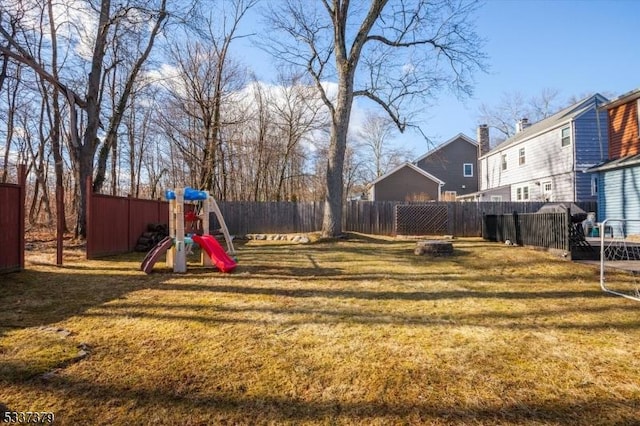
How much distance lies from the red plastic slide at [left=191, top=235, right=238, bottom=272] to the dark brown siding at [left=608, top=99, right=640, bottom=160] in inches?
549

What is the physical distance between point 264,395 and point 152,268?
17.4 feet

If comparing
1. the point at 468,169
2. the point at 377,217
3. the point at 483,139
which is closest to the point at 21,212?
the point at 377,217

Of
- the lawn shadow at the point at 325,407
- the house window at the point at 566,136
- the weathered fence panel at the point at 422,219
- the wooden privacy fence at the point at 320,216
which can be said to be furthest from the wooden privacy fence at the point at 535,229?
the house window at the point at 566,136

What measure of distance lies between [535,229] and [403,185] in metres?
17.8

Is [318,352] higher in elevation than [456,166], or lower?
lower

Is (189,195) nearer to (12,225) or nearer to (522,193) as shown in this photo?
(12,225)

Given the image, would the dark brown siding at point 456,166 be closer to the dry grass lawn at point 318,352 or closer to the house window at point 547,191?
the house window at point 547,191

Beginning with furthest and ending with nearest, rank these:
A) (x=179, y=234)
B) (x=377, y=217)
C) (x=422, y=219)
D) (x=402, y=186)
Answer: (x=402, y=186) < (x=377, y=217) < (x=422, y=219) < (x=179, y=234)

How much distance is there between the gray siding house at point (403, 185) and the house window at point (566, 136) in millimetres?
9606

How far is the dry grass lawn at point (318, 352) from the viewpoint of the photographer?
2.06 meters

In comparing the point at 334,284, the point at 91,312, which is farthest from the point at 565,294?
the point at 91,312

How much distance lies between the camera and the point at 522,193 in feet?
72.4

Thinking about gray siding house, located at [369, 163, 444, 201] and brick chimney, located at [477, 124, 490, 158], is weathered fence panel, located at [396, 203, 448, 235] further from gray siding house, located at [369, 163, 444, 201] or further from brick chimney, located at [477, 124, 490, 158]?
brick chimney, located at [477, 124, 490, 158]

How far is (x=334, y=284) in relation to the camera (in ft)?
18.3
